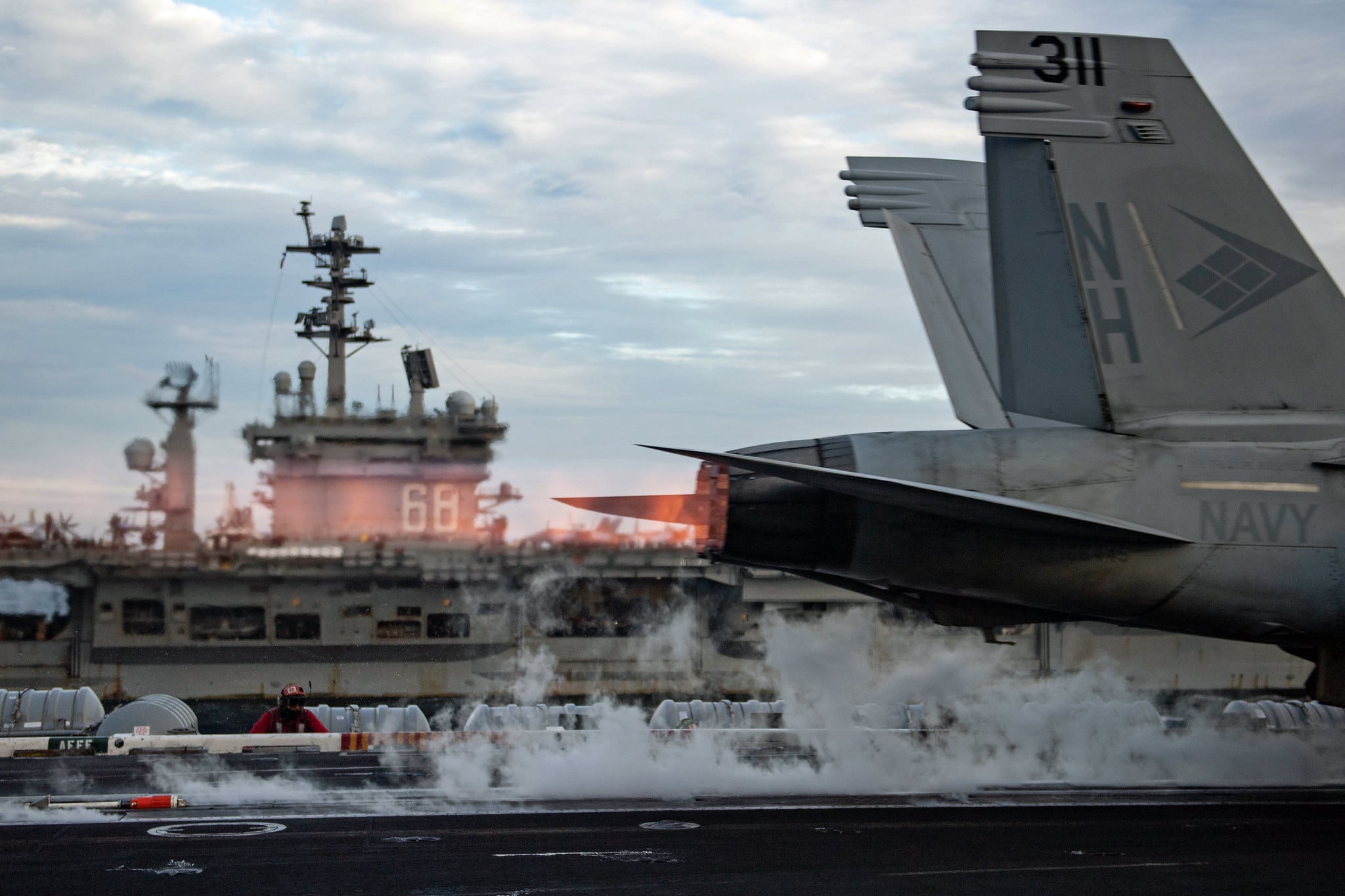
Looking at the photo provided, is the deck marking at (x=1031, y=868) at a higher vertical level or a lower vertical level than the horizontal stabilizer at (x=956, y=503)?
lower

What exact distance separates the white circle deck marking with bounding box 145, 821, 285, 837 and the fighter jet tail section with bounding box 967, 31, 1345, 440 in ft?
34.0

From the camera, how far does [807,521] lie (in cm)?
1347

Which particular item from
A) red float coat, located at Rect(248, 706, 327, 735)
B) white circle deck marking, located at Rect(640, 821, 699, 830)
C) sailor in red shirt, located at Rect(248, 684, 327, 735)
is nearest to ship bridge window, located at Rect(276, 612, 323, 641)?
red float coat, located at Rect(248, 706, 327, 735)

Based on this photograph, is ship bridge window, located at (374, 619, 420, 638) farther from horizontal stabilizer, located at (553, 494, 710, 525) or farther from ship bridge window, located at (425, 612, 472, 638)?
horizontal stabilizer, located at (553, 494, 710, 525)

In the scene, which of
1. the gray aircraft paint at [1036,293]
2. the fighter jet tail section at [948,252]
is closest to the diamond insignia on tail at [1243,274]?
the gray aircraft paint at [1036,293]

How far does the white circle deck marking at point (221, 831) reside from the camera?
13070 millimetres

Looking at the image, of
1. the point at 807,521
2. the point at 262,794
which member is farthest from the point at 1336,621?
the point at 262,794

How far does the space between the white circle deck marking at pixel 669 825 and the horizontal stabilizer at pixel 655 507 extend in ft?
11.2

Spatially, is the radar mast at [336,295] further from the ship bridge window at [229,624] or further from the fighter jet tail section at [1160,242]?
the fighter jet tail section at [1160,242]

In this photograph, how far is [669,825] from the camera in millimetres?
13953

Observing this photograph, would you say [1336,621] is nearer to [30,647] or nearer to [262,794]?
[262,794]

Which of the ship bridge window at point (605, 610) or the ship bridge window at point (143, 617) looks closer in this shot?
the ship bridge window at point (143, 617)

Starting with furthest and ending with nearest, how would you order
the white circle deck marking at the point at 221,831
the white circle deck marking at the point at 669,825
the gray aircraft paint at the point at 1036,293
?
1. the gray aircraft paint at the point at 1036,293
2. the white circle deck marking at the point at 669,825
3. the white circle deck marking at the point at 221,831

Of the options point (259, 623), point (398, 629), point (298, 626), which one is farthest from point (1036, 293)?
point (259, 623)
